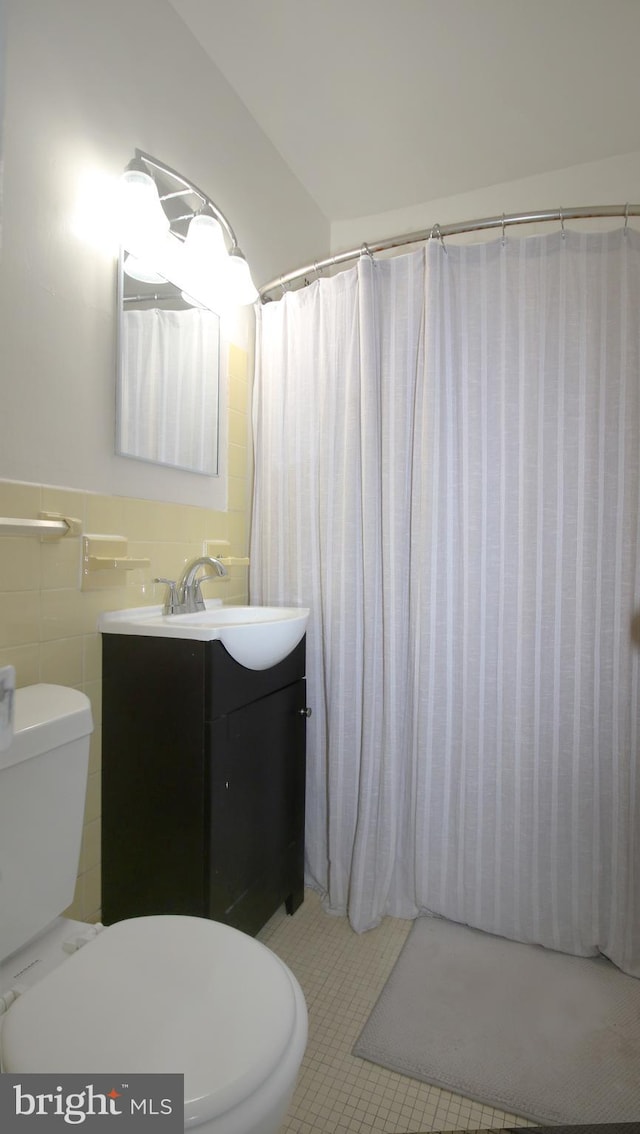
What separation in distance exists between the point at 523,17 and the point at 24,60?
4.39 feet

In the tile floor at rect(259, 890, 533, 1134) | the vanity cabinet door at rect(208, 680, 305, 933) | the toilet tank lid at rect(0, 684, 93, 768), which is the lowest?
the tile floor at rect(259, 890, 533, 1134)

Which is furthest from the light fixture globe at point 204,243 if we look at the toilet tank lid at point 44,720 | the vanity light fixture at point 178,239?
the toilet tank lid at point 44,720

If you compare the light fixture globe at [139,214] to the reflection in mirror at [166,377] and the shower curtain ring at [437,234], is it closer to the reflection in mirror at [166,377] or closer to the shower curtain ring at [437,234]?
the reflection in mirror at [166,377]

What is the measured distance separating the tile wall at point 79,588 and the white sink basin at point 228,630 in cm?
3

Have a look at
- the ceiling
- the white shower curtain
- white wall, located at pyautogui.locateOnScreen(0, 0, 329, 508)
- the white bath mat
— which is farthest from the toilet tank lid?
the ceiling

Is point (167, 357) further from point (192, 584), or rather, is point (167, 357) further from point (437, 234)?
point (437, 234)

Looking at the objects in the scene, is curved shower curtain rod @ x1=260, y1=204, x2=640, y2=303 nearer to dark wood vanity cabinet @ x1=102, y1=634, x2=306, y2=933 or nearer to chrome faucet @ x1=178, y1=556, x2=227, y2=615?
chrome faucet @ x1=178, y1=556, x2=227, y2=615

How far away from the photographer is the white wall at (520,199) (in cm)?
206

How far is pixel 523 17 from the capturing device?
1567 mm

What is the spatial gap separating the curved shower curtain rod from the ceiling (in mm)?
462

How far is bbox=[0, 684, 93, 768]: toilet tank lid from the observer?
3.06ft

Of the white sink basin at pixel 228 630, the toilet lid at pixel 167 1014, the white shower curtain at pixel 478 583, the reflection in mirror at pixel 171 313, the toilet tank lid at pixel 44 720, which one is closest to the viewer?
the toilet lid at pixel 167 1014

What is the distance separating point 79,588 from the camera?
133 cm

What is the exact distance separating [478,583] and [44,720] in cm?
117
